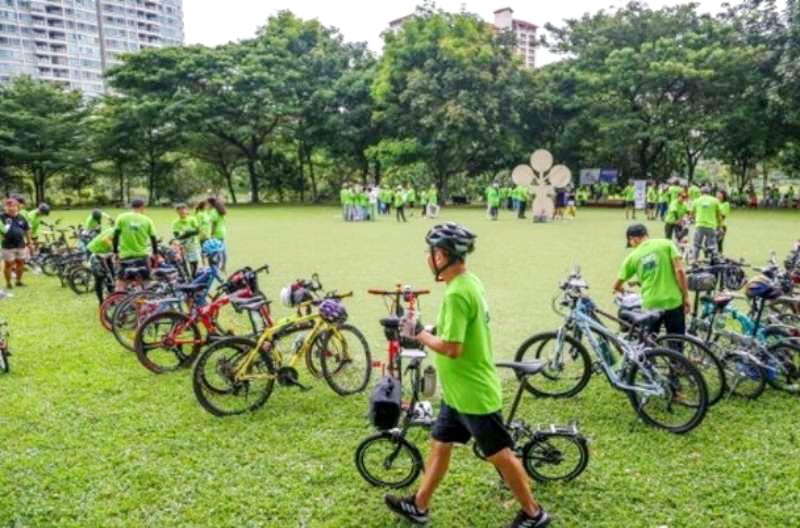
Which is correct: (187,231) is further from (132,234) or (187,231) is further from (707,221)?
(707,221)

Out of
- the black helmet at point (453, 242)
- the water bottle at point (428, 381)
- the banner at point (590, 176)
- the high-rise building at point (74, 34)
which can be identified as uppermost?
the high-rise building at point (74, 34)

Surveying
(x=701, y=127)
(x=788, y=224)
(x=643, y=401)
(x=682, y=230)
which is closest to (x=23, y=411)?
(x=643, y=401)

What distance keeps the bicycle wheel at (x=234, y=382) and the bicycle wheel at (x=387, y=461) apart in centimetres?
142

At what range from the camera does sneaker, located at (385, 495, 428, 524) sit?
11.0ft

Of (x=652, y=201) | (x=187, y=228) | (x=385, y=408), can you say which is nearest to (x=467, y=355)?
(x=385, y=408)

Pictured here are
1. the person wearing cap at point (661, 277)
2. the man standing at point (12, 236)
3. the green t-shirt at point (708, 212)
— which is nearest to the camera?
the person wearing cap at point (661, 277)

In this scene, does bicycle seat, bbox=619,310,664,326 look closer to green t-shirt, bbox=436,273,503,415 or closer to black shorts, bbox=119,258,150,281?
green t-shirt, bbox=436,273,503,415

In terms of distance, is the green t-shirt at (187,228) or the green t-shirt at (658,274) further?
the green t-shirt at (187,228)

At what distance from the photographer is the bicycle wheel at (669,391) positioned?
174 inches

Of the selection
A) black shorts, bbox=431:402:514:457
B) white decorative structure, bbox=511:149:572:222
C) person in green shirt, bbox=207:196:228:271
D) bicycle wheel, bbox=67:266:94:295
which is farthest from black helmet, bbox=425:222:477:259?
white decorative structure, bbox=511:149:572:222

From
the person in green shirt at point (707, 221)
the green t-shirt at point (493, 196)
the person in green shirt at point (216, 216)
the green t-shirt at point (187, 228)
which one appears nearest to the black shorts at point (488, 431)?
the green t-shirt at point (187, 228)

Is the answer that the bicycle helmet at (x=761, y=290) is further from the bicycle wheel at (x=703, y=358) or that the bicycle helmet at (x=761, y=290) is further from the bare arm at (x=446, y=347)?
the bare arm at (x=446, y=347)

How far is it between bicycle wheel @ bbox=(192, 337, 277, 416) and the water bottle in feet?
4.37

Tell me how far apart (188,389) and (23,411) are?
4.38 feet
